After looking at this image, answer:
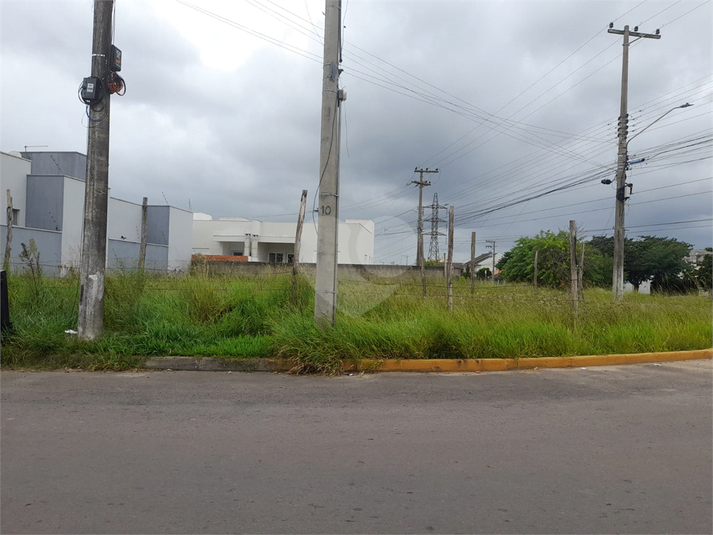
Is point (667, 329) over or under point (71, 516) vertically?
over

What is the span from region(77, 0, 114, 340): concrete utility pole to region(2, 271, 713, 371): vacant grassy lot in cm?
67

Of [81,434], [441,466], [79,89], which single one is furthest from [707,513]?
[79,89]

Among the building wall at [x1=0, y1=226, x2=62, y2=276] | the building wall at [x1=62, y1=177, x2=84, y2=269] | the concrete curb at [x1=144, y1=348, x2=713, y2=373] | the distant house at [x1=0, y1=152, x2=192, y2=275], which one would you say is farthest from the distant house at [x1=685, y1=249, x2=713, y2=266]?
the building wall at [x1=0, y1=226, x2=62, y2=276]

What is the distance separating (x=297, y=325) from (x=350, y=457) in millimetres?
3775

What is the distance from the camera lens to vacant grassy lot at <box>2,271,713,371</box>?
7219 mm

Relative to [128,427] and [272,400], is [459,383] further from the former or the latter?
[128,427]

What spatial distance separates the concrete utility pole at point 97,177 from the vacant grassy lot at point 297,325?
67cm

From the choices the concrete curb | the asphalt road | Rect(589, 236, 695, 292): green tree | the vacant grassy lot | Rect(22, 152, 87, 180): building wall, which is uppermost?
Rect(22, 152, 87, 180): building wall

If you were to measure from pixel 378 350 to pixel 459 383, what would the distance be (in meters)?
1.30

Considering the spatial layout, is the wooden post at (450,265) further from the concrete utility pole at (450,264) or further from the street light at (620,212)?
the street light at (620,212)

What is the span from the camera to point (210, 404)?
540cm

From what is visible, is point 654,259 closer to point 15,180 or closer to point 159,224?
point 159,224

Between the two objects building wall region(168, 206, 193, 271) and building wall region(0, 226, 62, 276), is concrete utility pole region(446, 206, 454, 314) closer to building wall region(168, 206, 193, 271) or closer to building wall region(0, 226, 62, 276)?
building wall region(0, 226, 62, 276)

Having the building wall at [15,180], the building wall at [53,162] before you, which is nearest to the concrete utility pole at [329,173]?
the building wall at [15,180]
